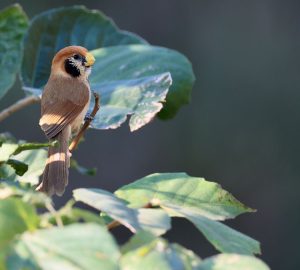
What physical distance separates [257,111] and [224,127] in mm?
315

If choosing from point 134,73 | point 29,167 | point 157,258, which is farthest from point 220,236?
point 134,73

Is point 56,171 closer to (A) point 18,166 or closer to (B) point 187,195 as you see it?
(A) point 18,166

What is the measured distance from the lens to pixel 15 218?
3.22ft

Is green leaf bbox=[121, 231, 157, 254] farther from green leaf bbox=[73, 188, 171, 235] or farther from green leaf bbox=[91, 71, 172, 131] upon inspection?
green leaf bbox=[91, 71, 172, 131]

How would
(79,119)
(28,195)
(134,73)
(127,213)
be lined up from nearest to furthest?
(28,195) < (127,213) < (134,73) < (79,119)

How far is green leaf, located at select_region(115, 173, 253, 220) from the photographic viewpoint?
1326mm

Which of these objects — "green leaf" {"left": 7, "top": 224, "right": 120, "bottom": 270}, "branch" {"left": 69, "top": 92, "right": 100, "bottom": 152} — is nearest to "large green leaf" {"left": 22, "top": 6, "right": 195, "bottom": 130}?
"branch" {"left": 69, "top": 92, "right": 100, "bottom": 152}

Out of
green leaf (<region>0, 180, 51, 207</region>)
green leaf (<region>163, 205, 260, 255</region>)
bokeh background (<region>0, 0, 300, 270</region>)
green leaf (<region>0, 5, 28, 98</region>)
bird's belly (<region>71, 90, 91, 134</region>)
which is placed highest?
green leaf (<region>0, 180, 51, 207</region>)

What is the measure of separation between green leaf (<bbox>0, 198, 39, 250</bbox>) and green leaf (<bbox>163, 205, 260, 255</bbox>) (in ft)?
0.92

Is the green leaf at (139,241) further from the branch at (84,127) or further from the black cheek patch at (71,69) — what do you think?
the black cheek patch at (71,69)

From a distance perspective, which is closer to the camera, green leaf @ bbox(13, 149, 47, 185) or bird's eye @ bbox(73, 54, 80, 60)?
green leaf @ bbox(13, 149, 47, 185)

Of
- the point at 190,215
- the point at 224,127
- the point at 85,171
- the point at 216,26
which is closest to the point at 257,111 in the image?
the point at 224,127

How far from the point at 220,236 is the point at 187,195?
16cm

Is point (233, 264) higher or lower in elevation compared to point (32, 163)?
higher
